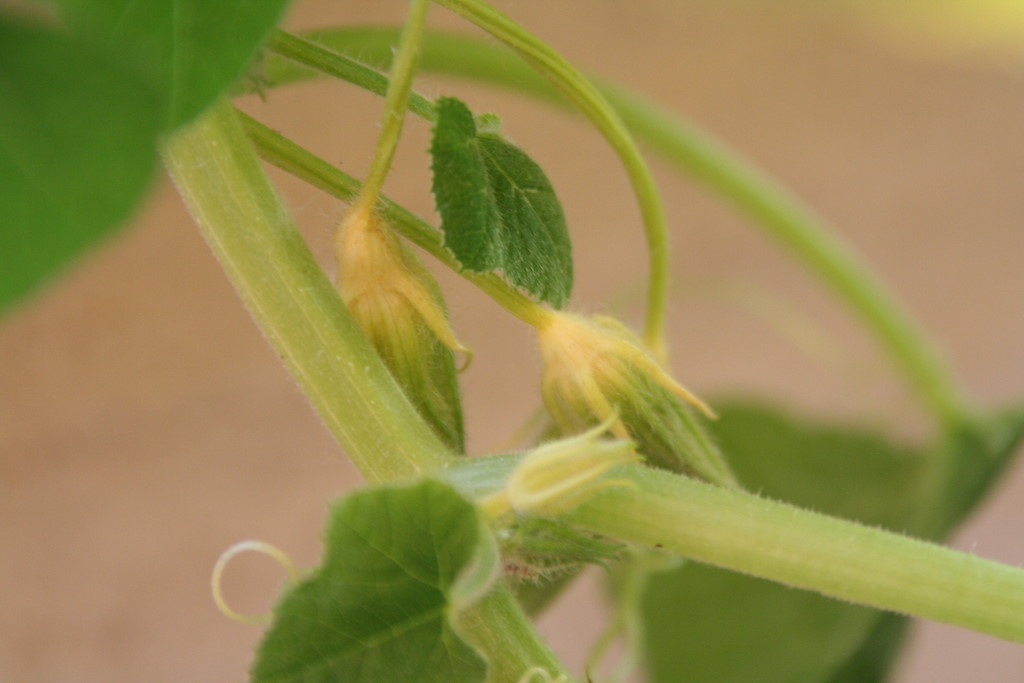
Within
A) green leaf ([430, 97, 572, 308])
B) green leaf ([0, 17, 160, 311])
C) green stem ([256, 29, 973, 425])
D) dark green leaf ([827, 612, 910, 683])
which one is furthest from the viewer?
dark green leaf ([827, 612, 910, 683])

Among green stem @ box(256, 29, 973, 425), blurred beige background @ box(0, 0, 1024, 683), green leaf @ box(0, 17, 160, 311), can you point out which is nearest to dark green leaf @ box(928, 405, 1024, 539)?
green stem @ box(256, 29, 973, 425)

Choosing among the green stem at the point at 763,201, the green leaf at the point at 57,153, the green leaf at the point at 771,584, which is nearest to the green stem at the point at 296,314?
the green leaf at the point at 57,153

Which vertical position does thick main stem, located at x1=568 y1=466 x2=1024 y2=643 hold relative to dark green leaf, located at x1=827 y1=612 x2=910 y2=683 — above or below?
above

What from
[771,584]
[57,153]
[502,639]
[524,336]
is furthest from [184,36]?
[771,584]

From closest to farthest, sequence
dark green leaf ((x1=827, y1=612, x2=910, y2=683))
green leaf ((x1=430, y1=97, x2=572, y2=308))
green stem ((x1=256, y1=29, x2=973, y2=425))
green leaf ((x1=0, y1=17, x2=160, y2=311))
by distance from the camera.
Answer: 1. green leaf ((x1=0, y1=17, x2=160, y2=311))
2. green leaf ((x1=430, y1=97, x2=572, y2=308))
3. green stem ((x1=256, y1=29, x2=973, y2=425))
4. dark green leaf ((x1=827, y1=612, x2=910, y2=683))

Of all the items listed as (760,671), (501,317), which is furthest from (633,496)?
(501,317)

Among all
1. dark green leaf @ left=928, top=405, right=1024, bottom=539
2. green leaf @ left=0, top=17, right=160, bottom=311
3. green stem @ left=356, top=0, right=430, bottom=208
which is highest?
green stem @ left=356, top=0, right=430, bottom=208

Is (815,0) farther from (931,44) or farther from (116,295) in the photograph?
(116,295)

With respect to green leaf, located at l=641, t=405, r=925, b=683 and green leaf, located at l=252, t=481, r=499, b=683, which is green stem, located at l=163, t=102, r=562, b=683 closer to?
green leaf, located at l=252, t=481, r=499, b=683
